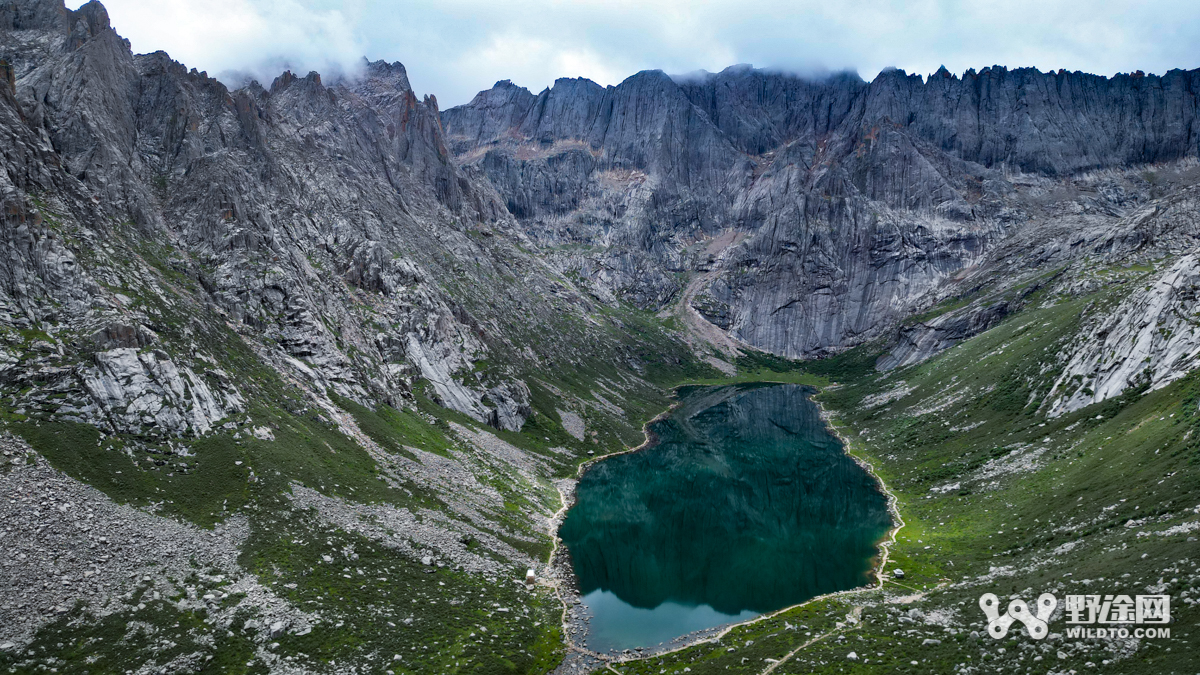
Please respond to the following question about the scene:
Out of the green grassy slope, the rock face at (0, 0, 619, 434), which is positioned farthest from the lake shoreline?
the rock face at (0, 0, 619, 434)

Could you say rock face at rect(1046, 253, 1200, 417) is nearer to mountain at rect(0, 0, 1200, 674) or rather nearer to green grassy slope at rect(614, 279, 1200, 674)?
mountain at rect(0, 0, 1200, 674)

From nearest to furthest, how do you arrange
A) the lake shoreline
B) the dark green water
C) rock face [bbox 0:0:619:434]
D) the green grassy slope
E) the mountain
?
the green grassy slope → the mountain → the lake shoreline → rock face [bbox 0:0:619:434] → the dark green water

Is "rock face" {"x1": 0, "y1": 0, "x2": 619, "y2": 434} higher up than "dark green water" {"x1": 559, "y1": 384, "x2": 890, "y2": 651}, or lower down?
higher up

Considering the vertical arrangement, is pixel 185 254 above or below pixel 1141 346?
above

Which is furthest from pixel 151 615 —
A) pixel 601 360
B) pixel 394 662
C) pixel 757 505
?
pixel 601 360

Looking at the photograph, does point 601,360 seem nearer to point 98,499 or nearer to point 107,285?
point 107,285

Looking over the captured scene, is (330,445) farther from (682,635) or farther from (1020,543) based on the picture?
(1020,543)

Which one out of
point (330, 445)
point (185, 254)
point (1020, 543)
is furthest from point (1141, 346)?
point (185, 254)

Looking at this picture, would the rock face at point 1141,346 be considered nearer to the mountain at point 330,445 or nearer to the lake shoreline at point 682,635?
the mountain at point 330,445
